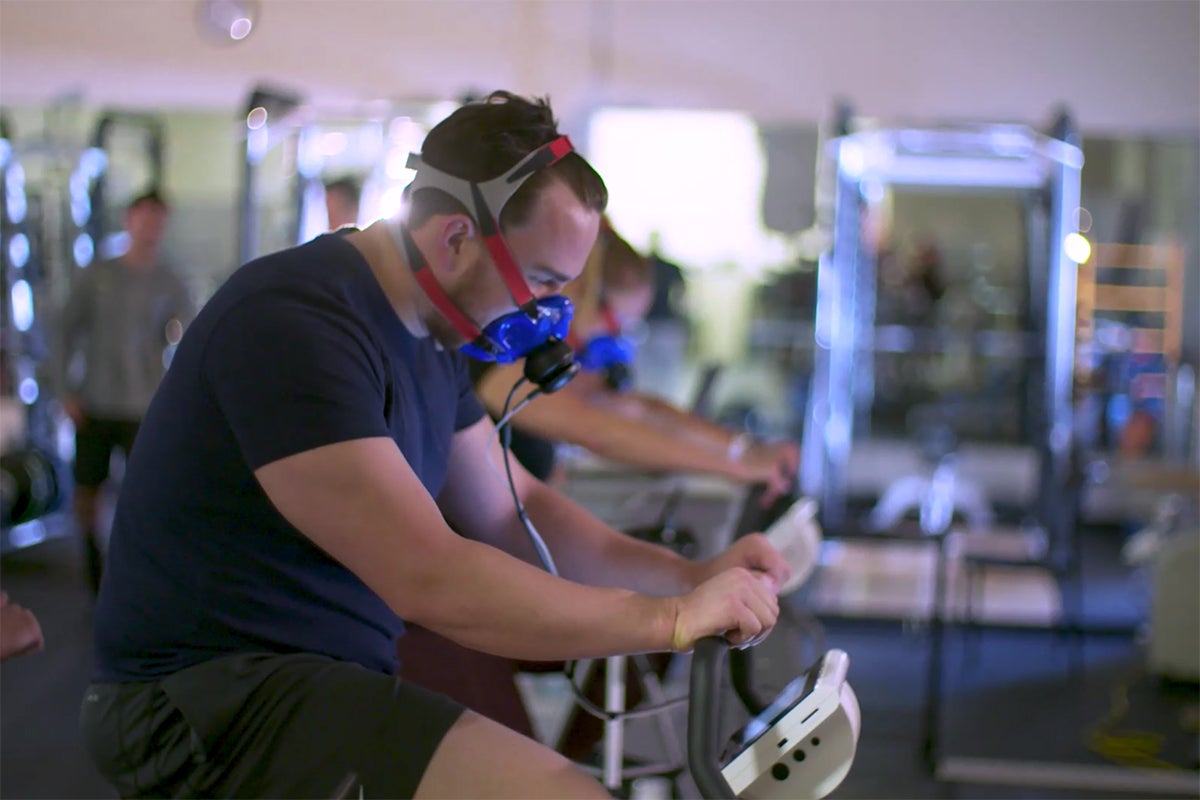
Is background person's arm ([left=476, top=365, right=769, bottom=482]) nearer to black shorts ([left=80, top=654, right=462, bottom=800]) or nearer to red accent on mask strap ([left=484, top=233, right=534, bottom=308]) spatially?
red accent on mask strap ([left=484, top=233, right=534, bottom=308])

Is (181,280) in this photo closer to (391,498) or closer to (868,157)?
(868,157)

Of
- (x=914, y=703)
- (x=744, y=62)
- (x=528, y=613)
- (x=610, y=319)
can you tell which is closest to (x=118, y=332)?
(x=610, y=319)

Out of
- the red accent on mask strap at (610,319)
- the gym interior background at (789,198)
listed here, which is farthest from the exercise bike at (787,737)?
the red accent on mask strap at (610,319)

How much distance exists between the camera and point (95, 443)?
5078 mm

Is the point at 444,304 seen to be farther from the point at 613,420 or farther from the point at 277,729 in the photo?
the point at 613,420

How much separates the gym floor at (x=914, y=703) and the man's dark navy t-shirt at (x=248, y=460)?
1682 millimetres

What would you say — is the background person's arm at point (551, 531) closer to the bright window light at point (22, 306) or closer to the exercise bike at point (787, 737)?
the exercise bike at point (787, 737)

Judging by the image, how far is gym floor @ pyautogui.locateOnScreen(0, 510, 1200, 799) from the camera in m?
3.69

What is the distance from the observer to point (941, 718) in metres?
4.53

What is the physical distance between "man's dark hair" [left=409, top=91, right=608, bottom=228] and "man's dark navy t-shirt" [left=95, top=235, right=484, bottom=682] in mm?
141

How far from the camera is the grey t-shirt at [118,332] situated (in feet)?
16.4

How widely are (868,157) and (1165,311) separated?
4.20 m

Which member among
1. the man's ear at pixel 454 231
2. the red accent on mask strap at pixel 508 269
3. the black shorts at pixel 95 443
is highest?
the man's ear at pixel 454 231

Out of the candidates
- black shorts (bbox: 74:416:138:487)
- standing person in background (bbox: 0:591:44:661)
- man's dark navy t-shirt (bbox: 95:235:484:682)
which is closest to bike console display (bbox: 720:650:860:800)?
man's dark navy t-shirt (bbox: 95:235:484:682)
